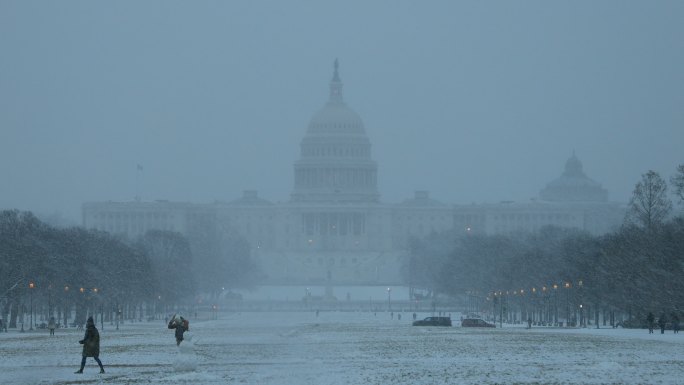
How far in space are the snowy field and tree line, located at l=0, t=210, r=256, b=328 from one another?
22658 mm

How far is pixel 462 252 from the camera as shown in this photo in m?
160

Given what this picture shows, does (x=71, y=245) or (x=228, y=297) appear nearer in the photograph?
(x=71, y=245)

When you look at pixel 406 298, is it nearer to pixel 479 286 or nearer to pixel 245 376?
pixel 479 286

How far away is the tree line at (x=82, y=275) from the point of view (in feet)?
298

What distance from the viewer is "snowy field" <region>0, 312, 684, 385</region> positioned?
41188 mm

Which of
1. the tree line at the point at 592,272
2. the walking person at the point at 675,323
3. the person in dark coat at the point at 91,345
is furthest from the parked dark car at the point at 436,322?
the person in dark coat at the point at 91,345

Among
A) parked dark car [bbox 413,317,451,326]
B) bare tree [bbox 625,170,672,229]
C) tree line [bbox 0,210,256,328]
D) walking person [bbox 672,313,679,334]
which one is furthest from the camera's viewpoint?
bare tree [bbox 625,170,672,229]

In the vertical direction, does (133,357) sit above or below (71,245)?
below

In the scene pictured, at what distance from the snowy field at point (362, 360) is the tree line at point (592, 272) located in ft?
40.4

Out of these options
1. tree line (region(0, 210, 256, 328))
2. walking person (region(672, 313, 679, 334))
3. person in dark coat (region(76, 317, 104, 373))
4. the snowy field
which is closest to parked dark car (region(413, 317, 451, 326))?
tree line (region(0, 210, 256, 328))

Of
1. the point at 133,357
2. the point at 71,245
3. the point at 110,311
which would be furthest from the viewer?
the point at 110,311

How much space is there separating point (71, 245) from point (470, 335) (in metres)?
39.5

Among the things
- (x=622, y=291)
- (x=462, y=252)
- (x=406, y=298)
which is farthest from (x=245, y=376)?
(x=406, y=298)

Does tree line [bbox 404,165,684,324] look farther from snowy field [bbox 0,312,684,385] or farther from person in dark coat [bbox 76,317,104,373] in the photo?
person in dark coat [bbox 76,317,104,373]
